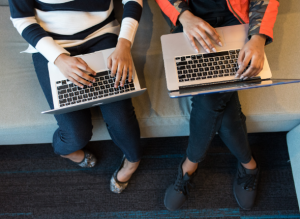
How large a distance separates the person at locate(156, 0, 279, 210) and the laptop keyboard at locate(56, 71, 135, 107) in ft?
1.20

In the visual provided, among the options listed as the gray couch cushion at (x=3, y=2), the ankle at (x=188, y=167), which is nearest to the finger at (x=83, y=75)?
the ankle at (x=188, y=167)

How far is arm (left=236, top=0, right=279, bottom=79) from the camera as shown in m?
0.86

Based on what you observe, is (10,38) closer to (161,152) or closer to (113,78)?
(113,78)

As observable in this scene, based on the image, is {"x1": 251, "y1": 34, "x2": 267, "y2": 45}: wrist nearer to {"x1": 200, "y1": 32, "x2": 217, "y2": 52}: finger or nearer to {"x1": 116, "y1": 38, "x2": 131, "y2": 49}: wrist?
{"x1": 200, "y1": 32, "x2": 217, "y2": 52}: finger

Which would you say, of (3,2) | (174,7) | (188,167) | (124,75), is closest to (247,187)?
(188,167)

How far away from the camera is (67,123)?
99 centimetres

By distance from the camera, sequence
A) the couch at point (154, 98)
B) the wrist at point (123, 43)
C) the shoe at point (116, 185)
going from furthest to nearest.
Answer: the shoe at point (116, 185) → the couch at point (154, 98) → the wrist at point (123, 43)

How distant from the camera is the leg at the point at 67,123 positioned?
3.23 feet

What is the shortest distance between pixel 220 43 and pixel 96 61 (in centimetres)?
54

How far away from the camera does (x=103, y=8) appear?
1013mm

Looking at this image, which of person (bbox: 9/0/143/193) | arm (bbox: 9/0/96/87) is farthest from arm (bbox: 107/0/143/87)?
arm (bbox: 9/0/96/87)

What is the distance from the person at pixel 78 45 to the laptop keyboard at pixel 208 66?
0.24m

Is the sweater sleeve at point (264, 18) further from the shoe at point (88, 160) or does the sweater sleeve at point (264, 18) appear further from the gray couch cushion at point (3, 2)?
the gray couch cushion at point (3, 2)

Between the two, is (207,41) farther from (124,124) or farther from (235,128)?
(124,124)
